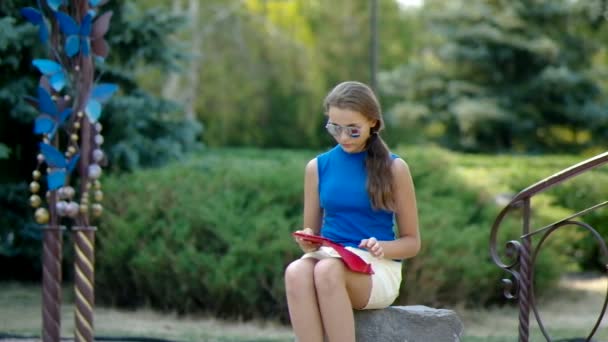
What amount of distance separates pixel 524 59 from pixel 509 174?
46.0 ft

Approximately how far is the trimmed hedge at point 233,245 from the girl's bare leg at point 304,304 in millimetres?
3303

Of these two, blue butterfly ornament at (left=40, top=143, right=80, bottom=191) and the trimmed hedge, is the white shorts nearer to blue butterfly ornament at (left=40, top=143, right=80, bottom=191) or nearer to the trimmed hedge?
blue butterfly ornament at (left=40, top=143, right=80, bottom=191)

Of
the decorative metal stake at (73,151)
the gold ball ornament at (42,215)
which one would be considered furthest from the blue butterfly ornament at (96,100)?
the gold ball ornament at (42,215)

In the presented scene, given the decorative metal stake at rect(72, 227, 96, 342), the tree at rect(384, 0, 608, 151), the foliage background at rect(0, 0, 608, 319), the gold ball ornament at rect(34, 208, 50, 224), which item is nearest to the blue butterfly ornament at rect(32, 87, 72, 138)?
the gold ball ornament at rect(34, 208, 50, 224)

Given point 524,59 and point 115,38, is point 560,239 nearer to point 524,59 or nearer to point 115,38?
point 115,38

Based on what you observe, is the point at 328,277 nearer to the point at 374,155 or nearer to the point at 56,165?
the point at 374,155

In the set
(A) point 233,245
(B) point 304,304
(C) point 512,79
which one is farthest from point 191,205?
(C) point 512,79

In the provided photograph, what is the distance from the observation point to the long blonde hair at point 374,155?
3.89 metres

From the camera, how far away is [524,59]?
2469 cm

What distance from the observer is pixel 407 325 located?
13.4 ft

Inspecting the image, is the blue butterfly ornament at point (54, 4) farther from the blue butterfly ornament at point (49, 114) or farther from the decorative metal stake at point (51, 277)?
the decorative metal stake at point (51, 277)

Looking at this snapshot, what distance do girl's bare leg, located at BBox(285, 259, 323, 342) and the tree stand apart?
2037 cm

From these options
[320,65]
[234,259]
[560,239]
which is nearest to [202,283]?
[234,259]

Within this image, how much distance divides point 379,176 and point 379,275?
0.41 m
